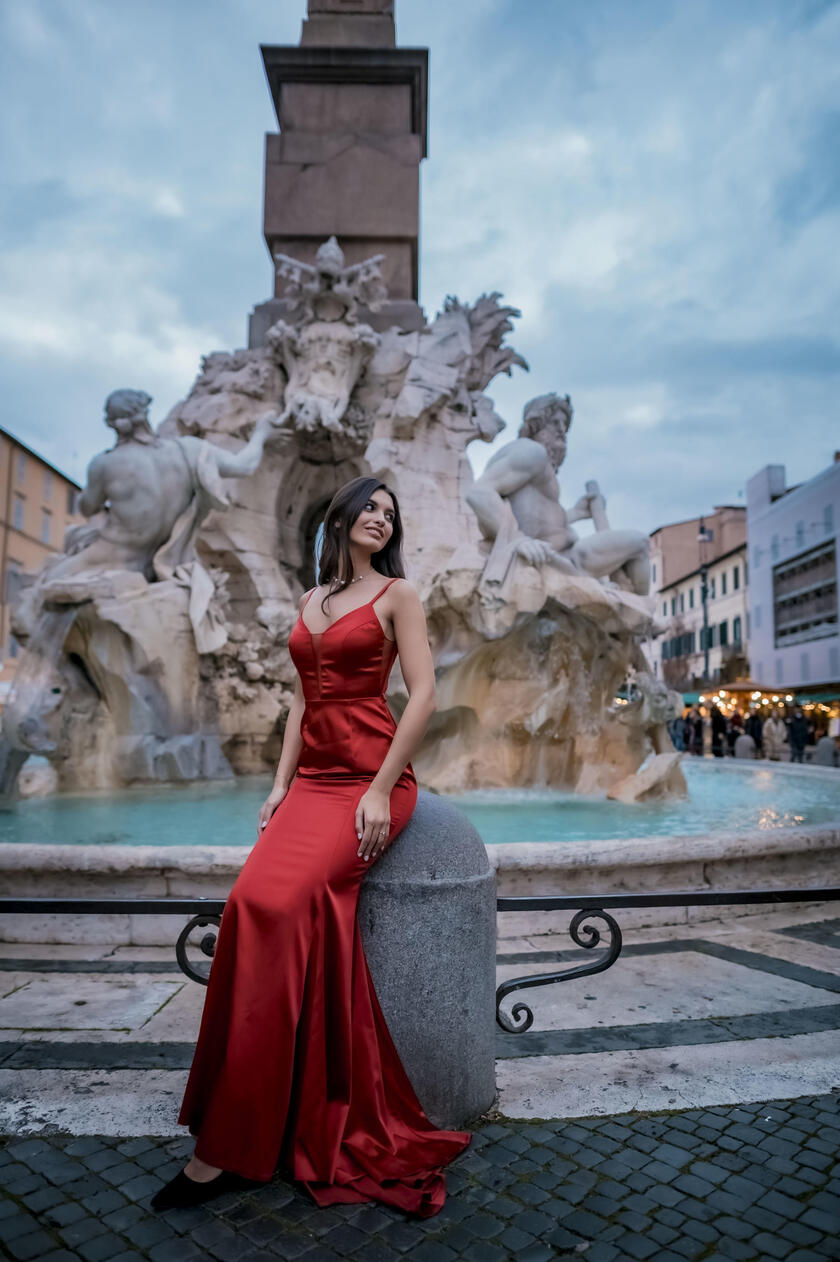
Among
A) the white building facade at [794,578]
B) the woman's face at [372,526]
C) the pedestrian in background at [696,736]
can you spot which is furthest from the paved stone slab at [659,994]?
the white building facade at [794,578]

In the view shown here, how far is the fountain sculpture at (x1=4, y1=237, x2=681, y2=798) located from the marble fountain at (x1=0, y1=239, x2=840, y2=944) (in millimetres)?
22

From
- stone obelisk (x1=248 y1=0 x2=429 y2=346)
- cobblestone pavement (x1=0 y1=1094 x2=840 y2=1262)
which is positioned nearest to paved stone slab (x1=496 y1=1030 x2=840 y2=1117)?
cobblestone pavement (x1=0 y1=1094 x2=840 y2=1262)

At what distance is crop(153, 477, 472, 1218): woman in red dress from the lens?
182 centimetres

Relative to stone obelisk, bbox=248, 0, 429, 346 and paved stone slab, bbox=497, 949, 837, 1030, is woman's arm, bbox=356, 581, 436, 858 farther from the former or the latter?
stone obelisk, bbox=248, 0, 429, 346

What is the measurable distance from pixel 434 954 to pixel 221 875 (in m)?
2.04

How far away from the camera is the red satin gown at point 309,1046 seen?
1.82 meters

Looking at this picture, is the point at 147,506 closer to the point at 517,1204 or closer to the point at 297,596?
the point at 297,596

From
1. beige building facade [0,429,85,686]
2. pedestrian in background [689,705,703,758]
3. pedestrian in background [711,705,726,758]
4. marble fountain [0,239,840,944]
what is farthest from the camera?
beige building facade [0,429,85,686]

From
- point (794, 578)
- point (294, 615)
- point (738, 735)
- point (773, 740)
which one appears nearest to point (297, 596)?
point (294, 615)

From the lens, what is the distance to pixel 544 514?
27.1ft

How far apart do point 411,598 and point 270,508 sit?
7971 mm

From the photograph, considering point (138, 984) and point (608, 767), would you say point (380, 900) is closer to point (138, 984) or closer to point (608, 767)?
point (138, 984)

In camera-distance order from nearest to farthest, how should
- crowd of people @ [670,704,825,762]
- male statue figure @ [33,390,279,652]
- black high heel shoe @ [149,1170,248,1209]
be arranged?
black high heel shoe @ [149,1170,248,1209], male statue figure @ [33,390,279,652], crowd of people @ [670,704,825,762]

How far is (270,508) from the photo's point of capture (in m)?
9.89
